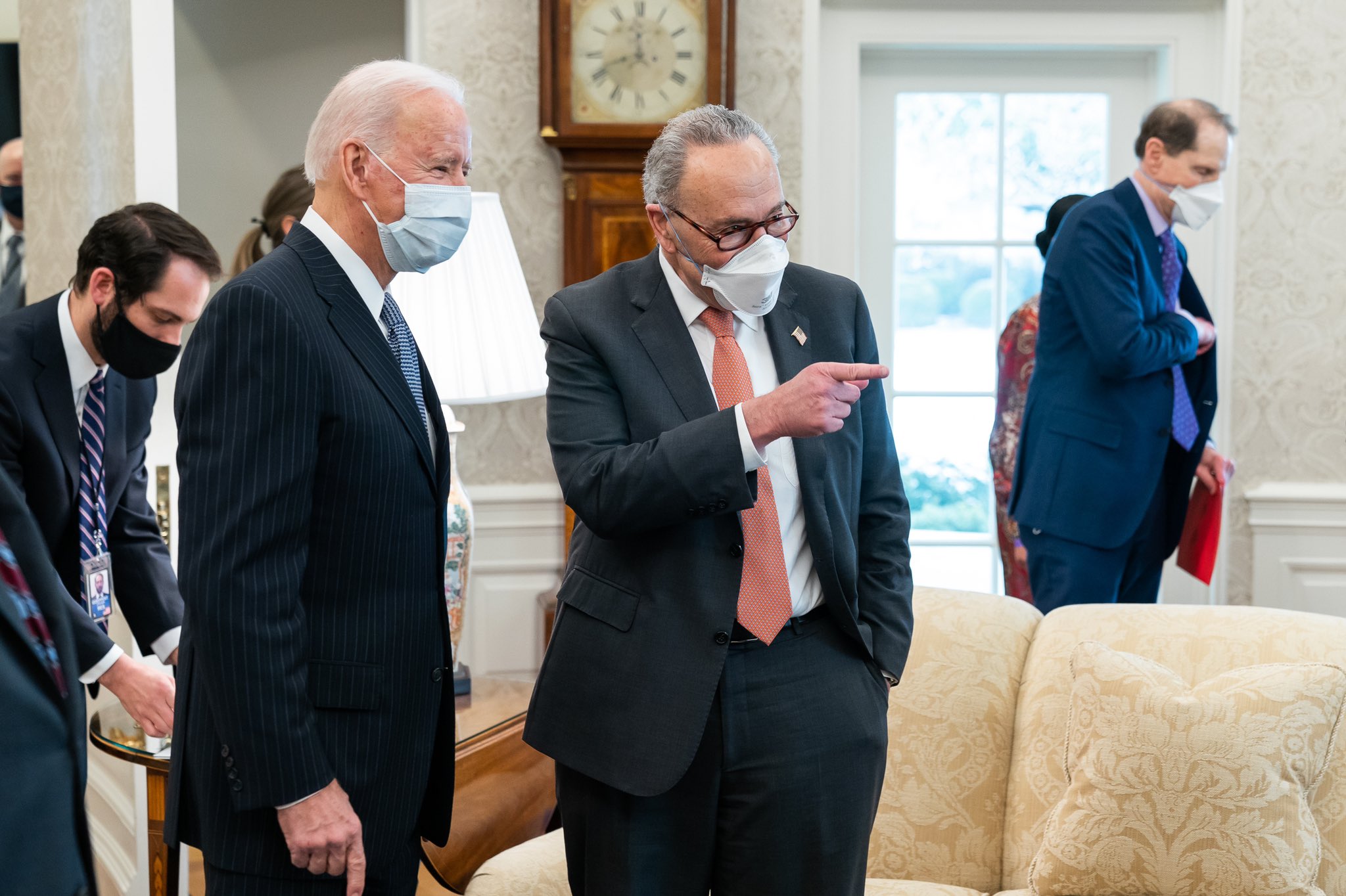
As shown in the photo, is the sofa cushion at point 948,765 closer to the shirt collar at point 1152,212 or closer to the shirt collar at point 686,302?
the shirt collar at point 686,302

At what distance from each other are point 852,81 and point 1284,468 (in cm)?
164

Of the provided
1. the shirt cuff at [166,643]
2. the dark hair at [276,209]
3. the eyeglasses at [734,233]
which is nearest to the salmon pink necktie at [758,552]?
the eyeglasses at [734,233]

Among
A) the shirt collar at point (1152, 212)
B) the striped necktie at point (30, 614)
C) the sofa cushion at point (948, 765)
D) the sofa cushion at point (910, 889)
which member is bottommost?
the sofa cushion at point (910, 889)

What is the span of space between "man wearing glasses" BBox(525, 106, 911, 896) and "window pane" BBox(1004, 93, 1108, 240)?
2.45 m

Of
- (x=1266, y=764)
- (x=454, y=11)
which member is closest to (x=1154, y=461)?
(x=1266, y=764)

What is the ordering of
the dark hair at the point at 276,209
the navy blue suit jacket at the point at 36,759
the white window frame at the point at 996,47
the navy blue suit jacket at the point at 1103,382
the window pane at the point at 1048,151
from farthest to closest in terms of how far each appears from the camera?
the window pane at the point at 1048,151 → the white window frame at the point at 996,47 → the dark hair at the point at 276,209 → the navy blue suit jacket at the point at 1103,382 → the navy blue suit jacket at the point at 36,759

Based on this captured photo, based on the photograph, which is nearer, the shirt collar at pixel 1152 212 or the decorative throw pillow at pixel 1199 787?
the decorative throw pillow at pixel 1199 787

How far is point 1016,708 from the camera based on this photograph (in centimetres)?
204

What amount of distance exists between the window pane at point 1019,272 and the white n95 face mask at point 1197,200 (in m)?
0.99

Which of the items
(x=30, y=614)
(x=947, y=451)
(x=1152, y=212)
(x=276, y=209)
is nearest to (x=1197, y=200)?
(x=1152, y=212)

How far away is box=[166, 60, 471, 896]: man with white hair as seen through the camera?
3.65ft

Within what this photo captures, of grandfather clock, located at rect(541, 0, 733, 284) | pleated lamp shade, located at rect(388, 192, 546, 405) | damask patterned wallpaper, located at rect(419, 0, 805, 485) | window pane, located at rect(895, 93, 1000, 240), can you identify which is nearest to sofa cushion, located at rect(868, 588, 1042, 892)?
pleated lamp shade, located at rect(388, 192, 546, 405)

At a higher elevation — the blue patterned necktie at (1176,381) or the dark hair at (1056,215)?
the dark hair at (1056,215)

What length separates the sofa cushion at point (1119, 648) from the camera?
6.34ft
